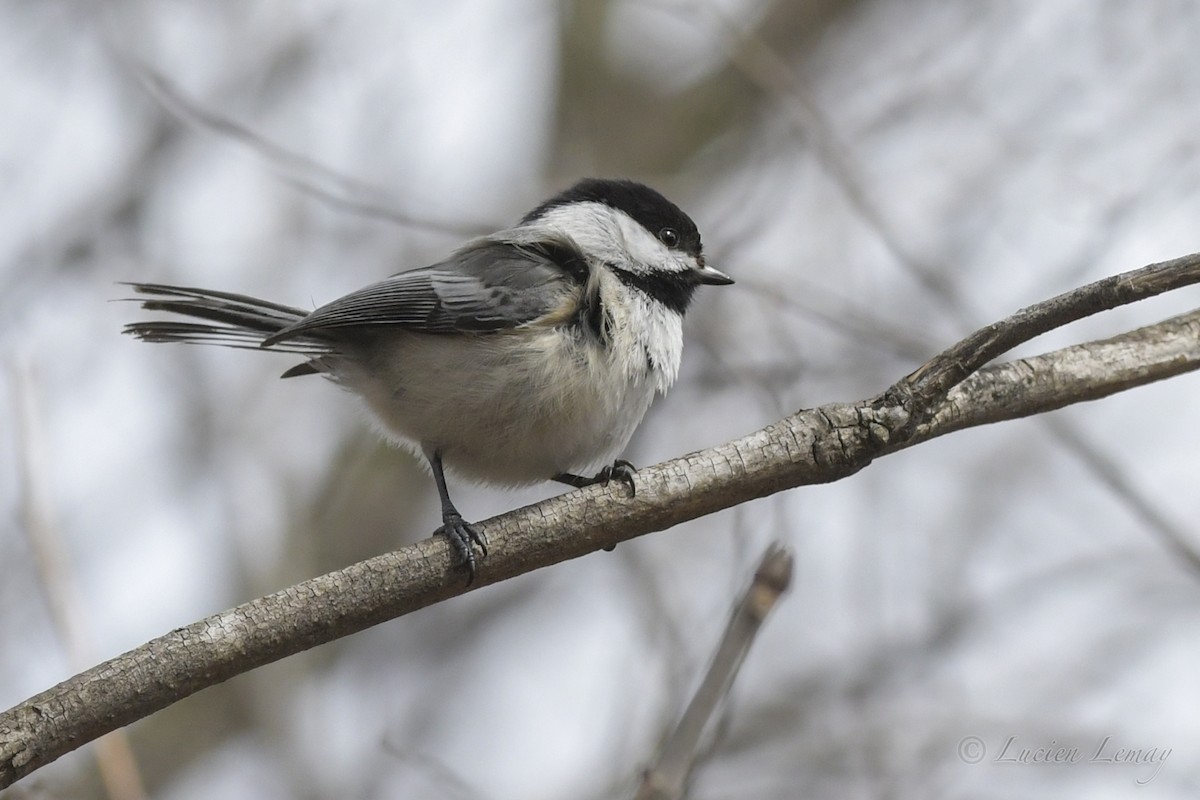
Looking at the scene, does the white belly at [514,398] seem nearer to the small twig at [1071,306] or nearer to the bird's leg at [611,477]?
the bird's leg at [611,477]

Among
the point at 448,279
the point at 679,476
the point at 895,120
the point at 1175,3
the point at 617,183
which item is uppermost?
the point at 895,120

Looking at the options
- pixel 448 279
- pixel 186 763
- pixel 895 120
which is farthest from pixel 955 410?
pixel 186 763

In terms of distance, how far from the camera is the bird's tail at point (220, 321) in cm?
331

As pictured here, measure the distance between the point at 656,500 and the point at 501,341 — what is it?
932 millimetres

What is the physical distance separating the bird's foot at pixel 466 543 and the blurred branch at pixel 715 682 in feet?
3.00

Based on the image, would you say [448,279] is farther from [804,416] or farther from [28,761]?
[28,761]

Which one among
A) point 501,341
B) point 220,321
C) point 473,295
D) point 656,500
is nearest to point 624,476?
point 656,500

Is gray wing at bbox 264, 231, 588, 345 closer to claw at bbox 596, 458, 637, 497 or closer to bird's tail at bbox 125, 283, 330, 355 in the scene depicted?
bird's tail at bbox 125, 283, 330, 355

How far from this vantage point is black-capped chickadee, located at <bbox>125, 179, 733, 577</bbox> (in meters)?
3.16

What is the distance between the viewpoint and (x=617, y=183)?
3910mm

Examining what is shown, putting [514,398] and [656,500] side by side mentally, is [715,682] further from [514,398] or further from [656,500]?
[514,398]

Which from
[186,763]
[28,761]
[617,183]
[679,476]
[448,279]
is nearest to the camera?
[28,761]

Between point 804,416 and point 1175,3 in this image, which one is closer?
point 804,416

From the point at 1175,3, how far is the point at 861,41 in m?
2.70
